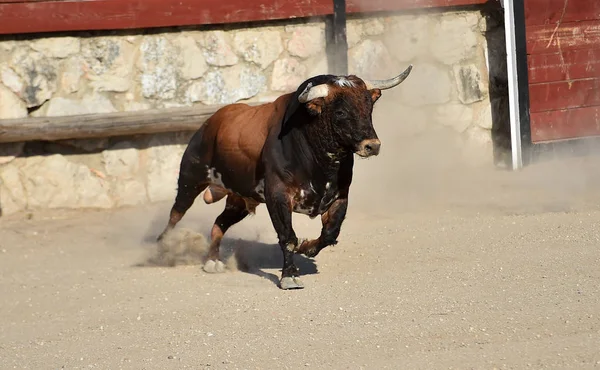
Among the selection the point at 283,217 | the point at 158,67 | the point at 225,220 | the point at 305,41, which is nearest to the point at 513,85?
the point at 305,41

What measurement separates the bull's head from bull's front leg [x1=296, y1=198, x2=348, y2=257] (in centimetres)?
46

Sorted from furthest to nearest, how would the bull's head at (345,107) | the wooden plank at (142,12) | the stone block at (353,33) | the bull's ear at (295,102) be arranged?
the stone block at (353,33)
the wooden plank at (142,12)
the bull's ear at (295,102)
the bull's head at (345,107)

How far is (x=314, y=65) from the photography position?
33.6 ft

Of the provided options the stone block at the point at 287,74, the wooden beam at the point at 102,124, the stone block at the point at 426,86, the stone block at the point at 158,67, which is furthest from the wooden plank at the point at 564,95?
the stone block at the point at 158,67

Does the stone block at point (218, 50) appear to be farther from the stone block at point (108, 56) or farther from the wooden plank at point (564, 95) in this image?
the wooden plank at point (564, 95)

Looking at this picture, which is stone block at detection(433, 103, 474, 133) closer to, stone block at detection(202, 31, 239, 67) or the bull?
stone block at detection(202, 31, 239, 67)

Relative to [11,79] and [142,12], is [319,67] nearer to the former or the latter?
[142,12]

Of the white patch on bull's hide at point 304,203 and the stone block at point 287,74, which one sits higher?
the stone block at point 287,74

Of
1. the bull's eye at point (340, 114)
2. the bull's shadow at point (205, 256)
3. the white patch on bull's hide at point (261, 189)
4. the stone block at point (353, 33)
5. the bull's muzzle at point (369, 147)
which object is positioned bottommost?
the bull's shadow at point (205, 256)

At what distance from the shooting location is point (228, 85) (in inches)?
396

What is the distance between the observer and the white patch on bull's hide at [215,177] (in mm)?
7391

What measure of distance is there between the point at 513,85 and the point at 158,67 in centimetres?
347

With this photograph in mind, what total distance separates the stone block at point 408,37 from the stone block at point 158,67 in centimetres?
214

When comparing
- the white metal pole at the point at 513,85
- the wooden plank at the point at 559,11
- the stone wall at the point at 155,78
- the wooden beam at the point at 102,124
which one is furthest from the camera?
the wooden plank at the point at 559,11
